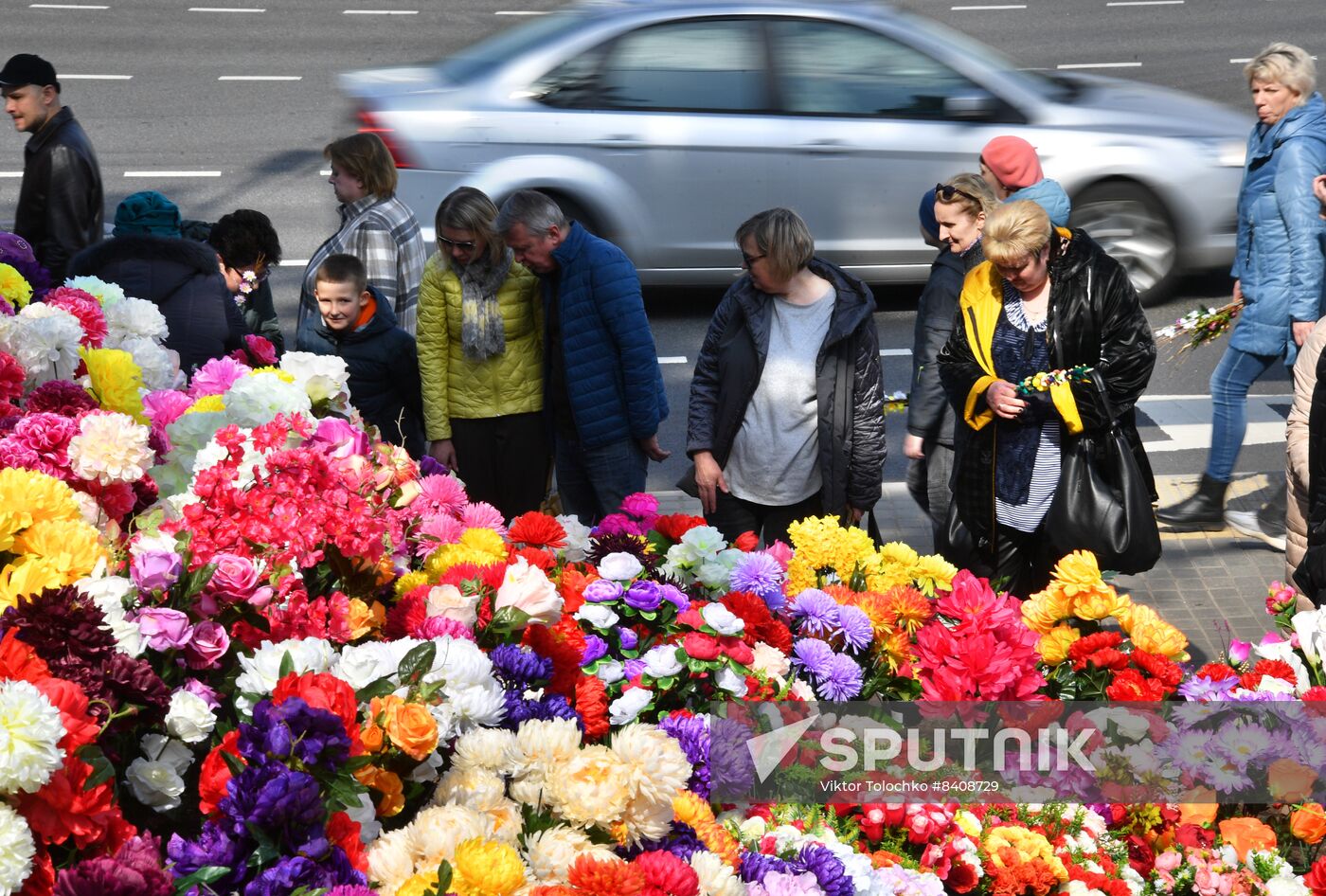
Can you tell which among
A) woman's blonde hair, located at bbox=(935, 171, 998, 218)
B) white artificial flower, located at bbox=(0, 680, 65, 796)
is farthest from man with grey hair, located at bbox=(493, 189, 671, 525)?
white artificial flower, located at bbox=(0, 680, 65, 796)

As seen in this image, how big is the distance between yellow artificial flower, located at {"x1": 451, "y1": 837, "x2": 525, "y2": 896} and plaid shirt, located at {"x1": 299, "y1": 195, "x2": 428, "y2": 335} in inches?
150

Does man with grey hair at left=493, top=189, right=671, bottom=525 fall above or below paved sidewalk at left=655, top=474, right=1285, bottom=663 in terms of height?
above

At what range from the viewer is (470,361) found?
513 cm

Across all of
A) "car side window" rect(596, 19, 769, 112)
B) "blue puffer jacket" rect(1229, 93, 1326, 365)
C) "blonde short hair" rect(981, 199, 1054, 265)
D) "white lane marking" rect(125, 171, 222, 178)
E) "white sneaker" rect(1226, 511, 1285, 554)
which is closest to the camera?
"blonde short hair" rect(981, 199, 1054, 265)

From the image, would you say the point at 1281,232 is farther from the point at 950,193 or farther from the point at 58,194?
the point at 58,194

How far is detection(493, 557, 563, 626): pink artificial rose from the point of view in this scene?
8.70ft

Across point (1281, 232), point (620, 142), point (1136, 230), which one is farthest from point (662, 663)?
point (1136, 230)

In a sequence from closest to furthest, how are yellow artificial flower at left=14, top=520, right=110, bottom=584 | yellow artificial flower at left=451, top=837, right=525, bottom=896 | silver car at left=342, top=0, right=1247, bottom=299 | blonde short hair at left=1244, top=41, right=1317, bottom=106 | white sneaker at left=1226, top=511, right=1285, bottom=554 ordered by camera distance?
yellow artificial flower at left=451, top=837, right=525, bottom=896 < yellow artificial flower at left=14, top=520, right=110, bottom=584 < blonde short hair at left=1244, top=41, right=1317, bottom=106 < white sneaker at left=1226, top=511, right=1285, bottom=554 < silver car at left=342, top=0, right=1247, bottom=299

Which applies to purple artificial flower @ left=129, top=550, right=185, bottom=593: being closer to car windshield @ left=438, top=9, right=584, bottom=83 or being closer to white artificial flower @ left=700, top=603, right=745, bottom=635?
white artificial flower @ left=700, top=603, right=745, bottom=635

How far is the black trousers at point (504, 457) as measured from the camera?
528cm

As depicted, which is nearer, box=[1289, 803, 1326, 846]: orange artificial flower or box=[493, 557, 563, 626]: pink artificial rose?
box=[493, 557, 563, 626]: pink artificial rose

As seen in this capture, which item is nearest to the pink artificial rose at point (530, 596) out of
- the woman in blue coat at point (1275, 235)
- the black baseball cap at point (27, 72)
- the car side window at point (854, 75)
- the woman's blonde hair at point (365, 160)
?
the woman's blonde hair at point (365, 160)

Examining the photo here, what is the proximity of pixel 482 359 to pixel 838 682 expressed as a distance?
2474 millimetres

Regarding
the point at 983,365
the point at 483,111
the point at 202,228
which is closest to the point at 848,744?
the point at 983,365
